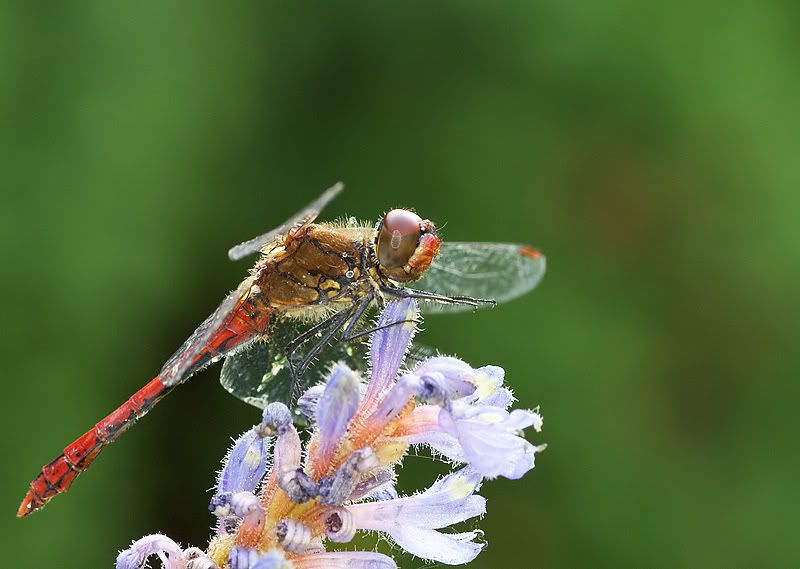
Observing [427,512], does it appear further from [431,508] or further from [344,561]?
[344,561]

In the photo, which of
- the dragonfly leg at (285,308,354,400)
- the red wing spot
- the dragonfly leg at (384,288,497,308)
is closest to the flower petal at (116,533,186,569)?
the dragonfly leg at (285,308,354,400)

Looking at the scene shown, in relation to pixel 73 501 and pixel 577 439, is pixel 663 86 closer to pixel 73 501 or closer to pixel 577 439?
pixel 577 439

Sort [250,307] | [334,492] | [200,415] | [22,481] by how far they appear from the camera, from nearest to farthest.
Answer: [334,492] → [250,307] → [22,481] → [200,415]

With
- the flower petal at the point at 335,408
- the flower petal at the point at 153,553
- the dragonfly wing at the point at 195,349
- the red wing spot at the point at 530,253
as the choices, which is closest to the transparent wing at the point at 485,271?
the red wing spot at the point at 530,253

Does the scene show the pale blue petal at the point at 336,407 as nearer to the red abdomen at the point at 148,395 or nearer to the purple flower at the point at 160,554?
the purple flower at the point at 160,554

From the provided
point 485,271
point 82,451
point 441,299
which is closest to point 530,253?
point 485,271

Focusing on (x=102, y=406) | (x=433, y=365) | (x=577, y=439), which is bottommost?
(x=577, y=439)

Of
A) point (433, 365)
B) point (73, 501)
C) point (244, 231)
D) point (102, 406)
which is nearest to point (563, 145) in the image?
point (244, 231)
